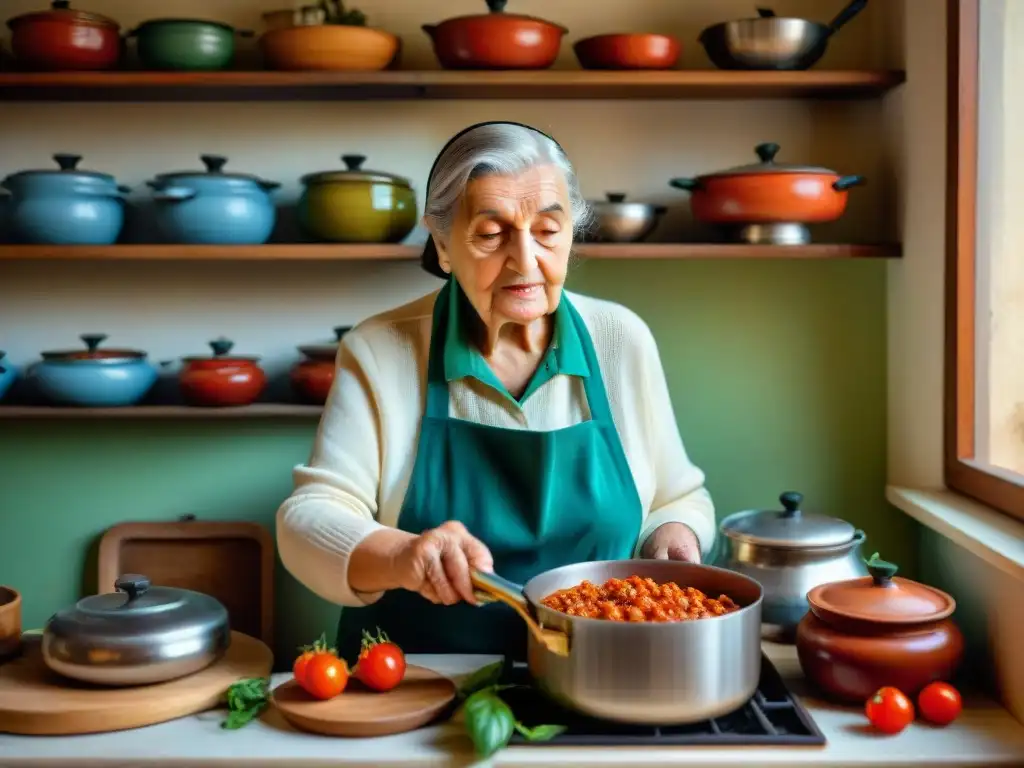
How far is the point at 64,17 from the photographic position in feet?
8.30

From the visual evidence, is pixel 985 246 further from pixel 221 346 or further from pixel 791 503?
pixel 221 346

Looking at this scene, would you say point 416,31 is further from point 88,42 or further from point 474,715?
point 474,715

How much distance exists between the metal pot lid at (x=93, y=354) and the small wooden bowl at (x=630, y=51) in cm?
135

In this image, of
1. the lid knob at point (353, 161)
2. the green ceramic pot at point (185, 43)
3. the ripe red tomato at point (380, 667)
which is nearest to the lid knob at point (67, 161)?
the green ceramic pot at point (185, 43)

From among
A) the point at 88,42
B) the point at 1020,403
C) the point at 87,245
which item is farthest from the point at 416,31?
the point at 1020,403

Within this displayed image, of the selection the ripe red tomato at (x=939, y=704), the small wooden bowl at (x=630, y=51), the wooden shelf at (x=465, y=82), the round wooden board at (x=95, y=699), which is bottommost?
the ripe red tomato at (x=939, y=704)

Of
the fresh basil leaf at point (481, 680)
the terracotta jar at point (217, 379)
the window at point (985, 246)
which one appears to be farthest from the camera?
the terracotta jar at point (217, 379)

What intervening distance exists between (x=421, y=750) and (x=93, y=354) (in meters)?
1.68

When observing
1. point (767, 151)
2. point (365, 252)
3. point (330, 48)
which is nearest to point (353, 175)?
point (365, 252)

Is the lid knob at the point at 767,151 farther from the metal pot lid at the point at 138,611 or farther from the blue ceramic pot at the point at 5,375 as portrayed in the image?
the blue ceramic pot at the point at 5,375

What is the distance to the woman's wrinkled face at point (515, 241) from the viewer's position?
1.76m

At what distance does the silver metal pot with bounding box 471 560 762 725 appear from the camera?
4.33 feet

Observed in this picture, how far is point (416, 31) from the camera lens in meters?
2.78

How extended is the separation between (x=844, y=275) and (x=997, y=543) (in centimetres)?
112
